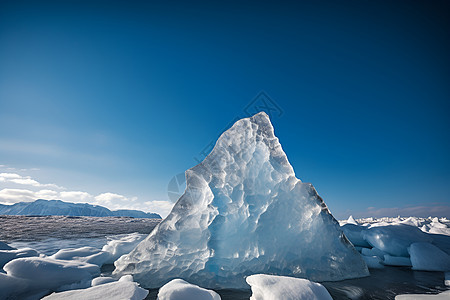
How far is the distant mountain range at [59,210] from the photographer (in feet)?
498

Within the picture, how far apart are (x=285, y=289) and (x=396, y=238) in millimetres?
4082

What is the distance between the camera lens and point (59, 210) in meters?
152

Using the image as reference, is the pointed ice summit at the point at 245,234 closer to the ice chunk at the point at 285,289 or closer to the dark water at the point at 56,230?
the ice chunk at the point at 285,289

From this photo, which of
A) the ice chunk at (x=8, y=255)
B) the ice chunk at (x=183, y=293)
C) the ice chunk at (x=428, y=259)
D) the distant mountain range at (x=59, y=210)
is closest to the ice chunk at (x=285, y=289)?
the ice chunk at (x=183, y=293)

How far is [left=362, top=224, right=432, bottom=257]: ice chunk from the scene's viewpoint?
4.42 m

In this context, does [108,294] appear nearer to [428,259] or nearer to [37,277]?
[37,277]

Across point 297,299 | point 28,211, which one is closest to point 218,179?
point 297,299

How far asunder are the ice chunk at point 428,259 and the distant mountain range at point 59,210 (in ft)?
595

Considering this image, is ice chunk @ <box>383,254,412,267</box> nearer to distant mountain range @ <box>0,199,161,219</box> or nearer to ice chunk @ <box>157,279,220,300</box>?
ice chunk @ <box>157,279,220,300</box>

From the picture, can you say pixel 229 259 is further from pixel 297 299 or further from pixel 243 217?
pixel 297 299

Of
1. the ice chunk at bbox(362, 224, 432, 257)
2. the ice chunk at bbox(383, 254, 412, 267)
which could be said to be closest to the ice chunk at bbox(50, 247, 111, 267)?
the ice chunk at bbox(383, 254, 412, 267)

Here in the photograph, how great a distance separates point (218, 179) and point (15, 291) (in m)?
2.82

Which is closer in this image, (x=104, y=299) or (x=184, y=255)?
(x=104, y=299)

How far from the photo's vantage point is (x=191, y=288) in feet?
6.86
